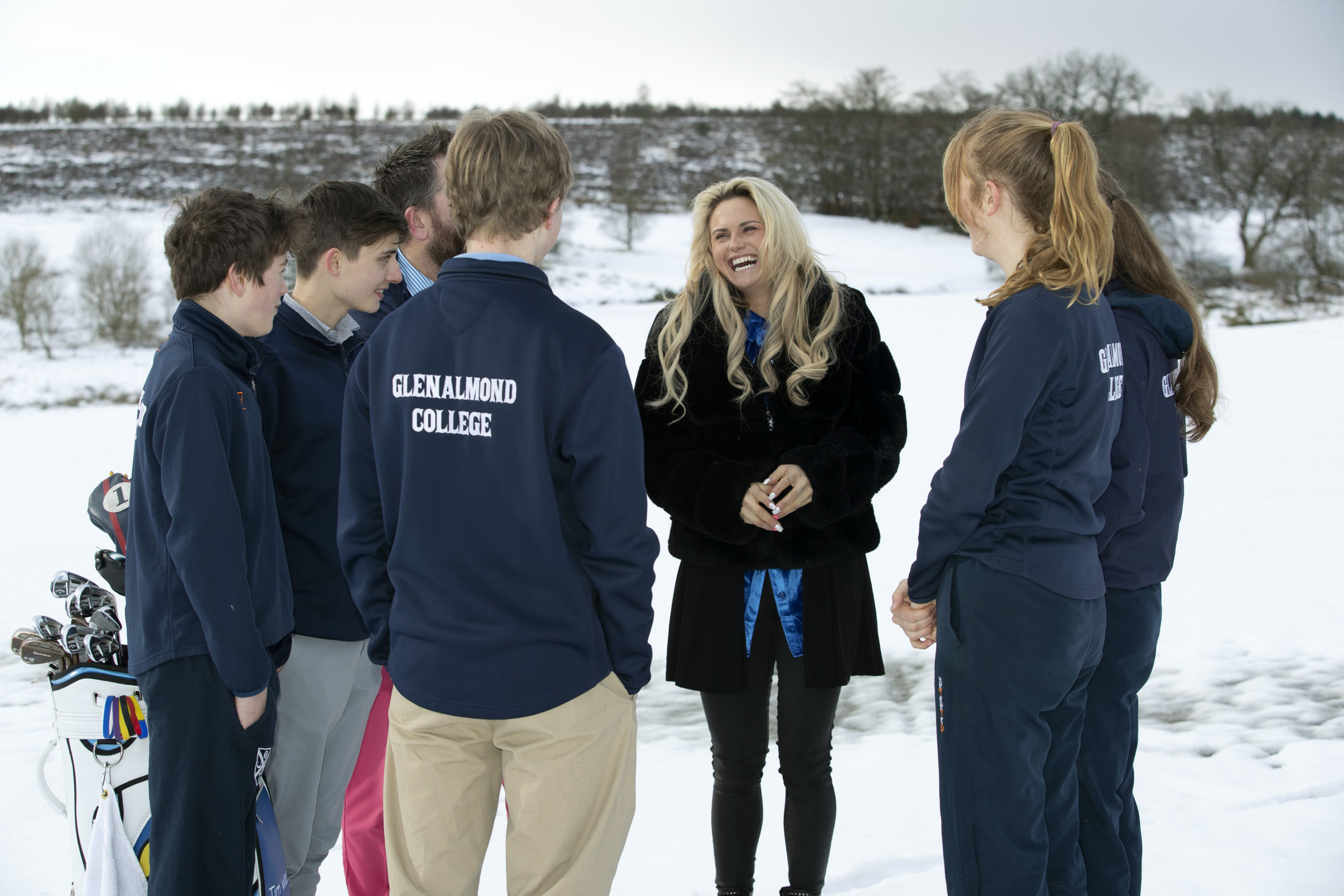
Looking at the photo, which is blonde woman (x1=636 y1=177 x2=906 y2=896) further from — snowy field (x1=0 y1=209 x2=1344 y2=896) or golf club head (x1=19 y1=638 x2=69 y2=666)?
golf club head (x1=19 y1=638 x2=69 y2=666)

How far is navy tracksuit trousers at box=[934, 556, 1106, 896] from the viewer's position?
6.24 feet

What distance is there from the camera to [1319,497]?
7293 millimetres

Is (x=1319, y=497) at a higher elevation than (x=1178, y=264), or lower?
lower

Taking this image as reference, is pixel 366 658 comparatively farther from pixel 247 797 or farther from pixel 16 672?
pixel 16 672

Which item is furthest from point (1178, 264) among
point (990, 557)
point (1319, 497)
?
→ point (990, 557)

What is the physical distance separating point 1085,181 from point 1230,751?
259 centimetres

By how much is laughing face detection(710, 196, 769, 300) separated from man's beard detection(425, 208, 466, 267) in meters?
0.85

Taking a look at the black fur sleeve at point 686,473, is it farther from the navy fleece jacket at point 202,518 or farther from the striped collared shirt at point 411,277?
the navy fleece jacket at point 202,518

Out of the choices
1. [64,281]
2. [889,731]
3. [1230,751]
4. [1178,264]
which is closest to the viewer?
[1230,751]

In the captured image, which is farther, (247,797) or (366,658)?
(366,658)

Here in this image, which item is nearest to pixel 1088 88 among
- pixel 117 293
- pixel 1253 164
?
pixel 1253 164

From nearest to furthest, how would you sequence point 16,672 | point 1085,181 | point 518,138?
point 518,138
point 1085,181
point 16,672

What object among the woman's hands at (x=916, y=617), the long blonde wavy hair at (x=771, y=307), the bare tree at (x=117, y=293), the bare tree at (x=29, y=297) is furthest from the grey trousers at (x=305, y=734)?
the bare tree at (x=117, y=293)

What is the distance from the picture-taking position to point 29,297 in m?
18.2
